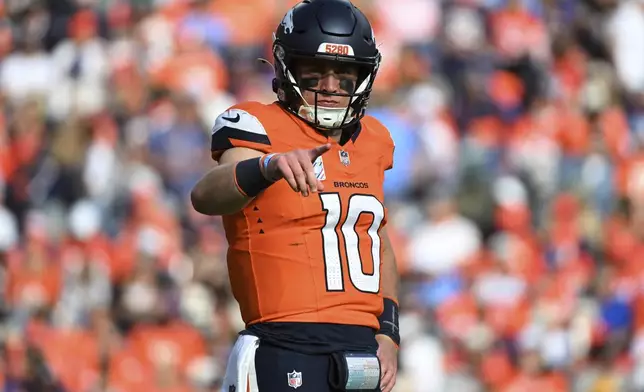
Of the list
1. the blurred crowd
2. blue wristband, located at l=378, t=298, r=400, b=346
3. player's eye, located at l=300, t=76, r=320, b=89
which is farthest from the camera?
the blurred crowd

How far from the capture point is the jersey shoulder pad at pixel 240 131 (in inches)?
167

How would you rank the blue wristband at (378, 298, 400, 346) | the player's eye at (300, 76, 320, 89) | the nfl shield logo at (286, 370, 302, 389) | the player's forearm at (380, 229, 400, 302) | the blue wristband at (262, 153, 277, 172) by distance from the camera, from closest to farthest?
the blue wristband at (262, 153, 277, 172)
the nfl shield logo at (286, 370, 302, 389)
the player's eye at (300, 76, 320, 89)
the blue wristband at (378, 298, 400, 346)
the player's forearm at (380, 229, 400, 302)

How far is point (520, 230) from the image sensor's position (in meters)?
10.8

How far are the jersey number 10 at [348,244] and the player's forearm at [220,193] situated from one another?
0.31 metres

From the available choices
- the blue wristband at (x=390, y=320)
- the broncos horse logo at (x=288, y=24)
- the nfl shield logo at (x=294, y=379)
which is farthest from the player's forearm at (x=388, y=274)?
the broncos horse logo at (x=288, y=24)

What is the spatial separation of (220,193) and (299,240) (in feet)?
1.06

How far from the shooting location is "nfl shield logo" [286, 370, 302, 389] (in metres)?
4.17

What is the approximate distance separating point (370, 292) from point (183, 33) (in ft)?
25.1

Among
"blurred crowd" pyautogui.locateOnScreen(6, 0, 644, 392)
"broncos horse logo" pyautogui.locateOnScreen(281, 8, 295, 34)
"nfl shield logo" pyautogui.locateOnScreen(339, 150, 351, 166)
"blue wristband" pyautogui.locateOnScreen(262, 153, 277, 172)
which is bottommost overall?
"blurred crowd" pyautogui.locateOnScreen(6, 0, 644, 392)

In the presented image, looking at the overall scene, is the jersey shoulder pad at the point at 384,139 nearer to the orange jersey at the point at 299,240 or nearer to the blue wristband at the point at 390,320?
the orange jersey at the point at 299,240

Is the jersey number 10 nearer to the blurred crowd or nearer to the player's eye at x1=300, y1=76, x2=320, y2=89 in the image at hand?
the player's eye at x1=300, y1=76, x2=320, y2=89

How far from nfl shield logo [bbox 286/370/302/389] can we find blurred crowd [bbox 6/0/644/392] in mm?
Answer: 4914

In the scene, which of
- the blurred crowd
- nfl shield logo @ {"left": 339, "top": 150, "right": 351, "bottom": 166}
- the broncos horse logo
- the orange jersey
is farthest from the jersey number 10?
the blurred crowd

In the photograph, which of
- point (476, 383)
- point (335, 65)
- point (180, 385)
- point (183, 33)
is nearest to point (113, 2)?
point (183, 33)
